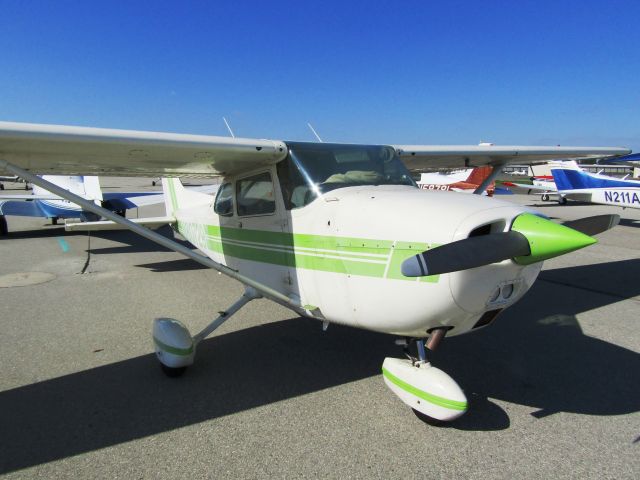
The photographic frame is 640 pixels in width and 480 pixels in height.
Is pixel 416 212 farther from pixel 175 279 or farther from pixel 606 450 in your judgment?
pixel 175 279

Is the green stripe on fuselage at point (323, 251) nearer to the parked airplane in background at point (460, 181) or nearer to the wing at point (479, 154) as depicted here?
the wing at point (479, 154)

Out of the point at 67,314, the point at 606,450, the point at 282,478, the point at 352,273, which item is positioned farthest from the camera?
the point at 67,314

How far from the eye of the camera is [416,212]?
253 cm

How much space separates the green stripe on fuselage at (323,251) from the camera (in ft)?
8.30

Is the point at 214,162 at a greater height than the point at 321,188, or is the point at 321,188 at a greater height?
the point at 214,162

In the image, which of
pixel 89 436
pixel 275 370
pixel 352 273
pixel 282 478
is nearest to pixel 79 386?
pixel 89 436

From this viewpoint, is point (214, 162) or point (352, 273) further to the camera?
point (214, 162)

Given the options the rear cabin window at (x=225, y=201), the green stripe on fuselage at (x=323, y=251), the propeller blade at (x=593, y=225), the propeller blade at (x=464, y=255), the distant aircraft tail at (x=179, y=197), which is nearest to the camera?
the propeller blade at (x=464, y=255)

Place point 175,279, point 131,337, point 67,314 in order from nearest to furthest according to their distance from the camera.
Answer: point 131,337 → point 67,314 → point 175,279

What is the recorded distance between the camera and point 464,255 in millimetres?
2121

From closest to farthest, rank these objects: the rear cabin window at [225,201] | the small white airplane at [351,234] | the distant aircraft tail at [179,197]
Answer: the small white airplane at [351,234]
the rear cabin window at [225,201]
the distant aircraft tail at [179,197]

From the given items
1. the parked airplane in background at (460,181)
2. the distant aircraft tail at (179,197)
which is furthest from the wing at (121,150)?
the parked airplane in background at (460,181)

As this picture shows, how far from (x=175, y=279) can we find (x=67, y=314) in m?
1.99

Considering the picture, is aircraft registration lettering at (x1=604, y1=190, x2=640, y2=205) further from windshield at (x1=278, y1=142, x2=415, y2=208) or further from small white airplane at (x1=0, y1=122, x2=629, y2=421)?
windshield at (x1=278, y1=142, x2=415, y2=208)
